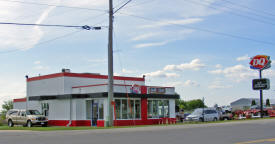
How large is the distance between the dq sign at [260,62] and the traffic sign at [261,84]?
1737 mm

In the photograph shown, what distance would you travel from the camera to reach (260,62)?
1652 inches

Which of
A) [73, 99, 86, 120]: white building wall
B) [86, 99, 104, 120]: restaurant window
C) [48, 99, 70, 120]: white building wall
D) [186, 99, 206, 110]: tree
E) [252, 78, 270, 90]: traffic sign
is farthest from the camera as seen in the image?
[186, 99, 206, 110]: tree

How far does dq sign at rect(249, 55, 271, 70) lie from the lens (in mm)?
41688

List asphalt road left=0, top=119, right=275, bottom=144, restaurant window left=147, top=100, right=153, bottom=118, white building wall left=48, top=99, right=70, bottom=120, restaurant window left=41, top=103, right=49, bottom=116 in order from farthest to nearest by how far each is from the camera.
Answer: restaurant window left=41, top=103, right=49, bottom=116 → restaurant window left=147, top=100, right=153, bottom=118 → white building wall left=48, top=99, right=70, bottom=120 → asphalt road left=0, top=119, right=275, bottom=144

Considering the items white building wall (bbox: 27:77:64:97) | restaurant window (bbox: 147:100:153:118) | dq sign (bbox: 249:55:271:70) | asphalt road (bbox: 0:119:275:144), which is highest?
dq sign (bbox: 249:55:271:70)

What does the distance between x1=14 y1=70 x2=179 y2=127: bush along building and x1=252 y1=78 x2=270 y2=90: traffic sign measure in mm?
9498

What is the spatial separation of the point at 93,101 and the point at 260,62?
67.8 ft

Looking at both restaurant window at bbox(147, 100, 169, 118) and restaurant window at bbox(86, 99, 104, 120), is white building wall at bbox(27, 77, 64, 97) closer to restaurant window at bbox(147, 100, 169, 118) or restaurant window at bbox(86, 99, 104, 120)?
restaurant window at bbox(86, 99, 104, 120)

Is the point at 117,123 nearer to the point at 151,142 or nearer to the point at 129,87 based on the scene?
the point at 129,87

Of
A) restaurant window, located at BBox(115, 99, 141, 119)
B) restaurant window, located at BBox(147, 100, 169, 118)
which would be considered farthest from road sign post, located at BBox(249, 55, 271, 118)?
restaurant window, located at BBox(115, 99, 141, 119)

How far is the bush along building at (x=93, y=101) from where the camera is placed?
34925 millimetres

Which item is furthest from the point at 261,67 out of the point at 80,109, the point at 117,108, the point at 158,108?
the point at 80,109

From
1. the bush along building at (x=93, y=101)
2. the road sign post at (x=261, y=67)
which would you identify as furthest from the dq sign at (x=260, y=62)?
the bush along building at (x=93, y=101)

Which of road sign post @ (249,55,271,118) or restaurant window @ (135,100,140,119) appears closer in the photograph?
restaurant window @ (135,100,140,119)
